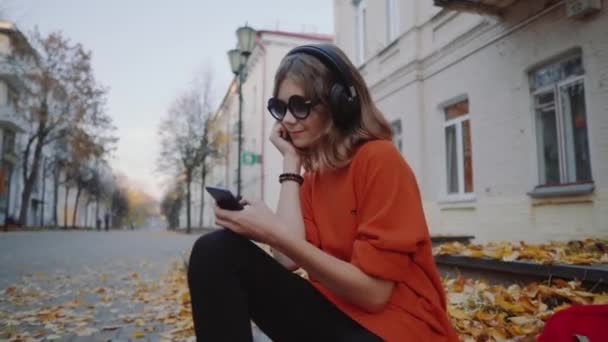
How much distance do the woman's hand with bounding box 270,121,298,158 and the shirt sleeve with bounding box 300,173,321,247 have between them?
12 centimetres

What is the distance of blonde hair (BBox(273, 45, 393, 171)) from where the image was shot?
168 centimetres

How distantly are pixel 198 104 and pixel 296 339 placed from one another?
31166 millimetres

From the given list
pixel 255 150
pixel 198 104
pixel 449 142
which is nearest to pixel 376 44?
pixel 449 142

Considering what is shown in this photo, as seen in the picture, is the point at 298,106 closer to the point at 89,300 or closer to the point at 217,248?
the point at 217,248

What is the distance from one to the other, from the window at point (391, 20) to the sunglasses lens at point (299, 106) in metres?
10.5

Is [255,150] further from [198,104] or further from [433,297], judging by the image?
[433,297]

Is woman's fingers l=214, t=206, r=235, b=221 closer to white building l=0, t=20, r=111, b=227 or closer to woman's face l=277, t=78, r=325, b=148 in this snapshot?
woman's face l=277, t=78, r=325, b=148

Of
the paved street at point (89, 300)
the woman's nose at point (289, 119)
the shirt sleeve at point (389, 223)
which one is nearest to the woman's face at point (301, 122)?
the woman's nose at point (289, 119)

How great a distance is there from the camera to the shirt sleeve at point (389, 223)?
132 cm

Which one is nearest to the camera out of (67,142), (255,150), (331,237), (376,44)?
(331,237)

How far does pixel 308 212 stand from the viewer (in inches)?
73.2

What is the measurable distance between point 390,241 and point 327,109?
67 cm

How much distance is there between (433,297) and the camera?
146 centimetres

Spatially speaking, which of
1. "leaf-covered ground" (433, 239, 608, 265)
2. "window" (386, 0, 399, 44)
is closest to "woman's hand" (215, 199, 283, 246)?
"leaf-covered ground" (433, 239, 608, 265)
